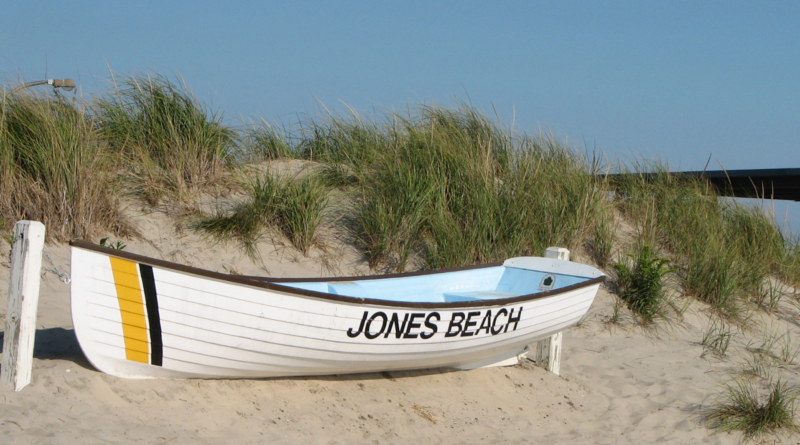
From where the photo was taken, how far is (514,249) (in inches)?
304

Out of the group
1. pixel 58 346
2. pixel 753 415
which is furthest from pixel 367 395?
pixel 753 415

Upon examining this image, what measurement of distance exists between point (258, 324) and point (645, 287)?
5.12 metres

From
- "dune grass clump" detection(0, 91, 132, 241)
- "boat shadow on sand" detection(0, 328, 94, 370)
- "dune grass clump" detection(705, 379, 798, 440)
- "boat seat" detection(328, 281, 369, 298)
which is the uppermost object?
"dune grass clump" detection(0, 91, 132, 241)

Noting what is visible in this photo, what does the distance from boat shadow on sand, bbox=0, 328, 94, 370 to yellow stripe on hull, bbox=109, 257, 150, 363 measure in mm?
478

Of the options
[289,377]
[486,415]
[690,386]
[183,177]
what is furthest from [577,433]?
[183,177]

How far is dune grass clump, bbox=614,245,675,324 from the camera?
7414 mm

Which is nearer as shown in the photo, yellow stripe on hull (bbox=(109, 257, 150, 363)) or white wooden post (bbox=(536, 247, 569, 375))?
yellow stripe on hull (bbox=(109, 257, 150, 363))

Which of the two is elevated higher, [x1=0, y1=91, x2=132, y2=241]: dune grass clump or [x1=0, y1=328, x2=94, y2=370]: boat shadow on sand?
[x1=0, y1=91, x2=132, y2=241]: dune grass clump

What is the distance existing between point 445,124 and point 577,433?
5322 millimetres

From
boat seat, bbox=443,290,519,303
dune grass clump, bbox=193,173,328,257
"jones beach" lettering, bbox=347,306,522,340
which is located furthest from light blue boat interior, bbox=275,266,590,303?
dune grass clump, bbox=193,173,328,257

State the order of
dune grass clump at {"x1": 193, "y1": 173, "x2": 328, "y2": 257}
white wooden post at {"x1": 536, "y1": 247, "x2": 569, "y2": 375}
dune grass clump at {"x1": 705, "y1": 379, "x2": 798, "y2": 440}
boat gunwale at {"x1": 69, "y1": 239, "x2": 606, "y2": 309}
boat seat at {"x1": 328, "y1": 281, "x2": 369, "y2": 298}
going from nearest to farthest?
boat gunwale at {"x1": 69, "y1": 239, "x2": 606, "y2": 309}, dune grass clump at {"x1": 705, "y1": 379, "x2": 798, "y2": 440}, boat seat at {"x1": 328, "y1": 281, "x2": 369, "y2": 298}, white wooden post at {"x1": 536, "y1": 247, "x2": 569, "y2": 375}, dune grass clump at {"x1": 193, "y1": 173, "x2": 328, "y2": 257}

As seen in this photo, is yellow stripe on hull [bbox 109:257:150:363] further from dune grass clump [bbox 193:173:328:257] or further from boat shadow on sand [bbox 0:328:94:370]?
dune grass clump [bbox 193:173:328:257]

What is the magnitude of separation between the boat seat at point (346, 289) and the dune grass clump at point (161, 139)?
3.26 m

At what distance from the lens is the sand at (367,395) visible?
3695 millimetres
